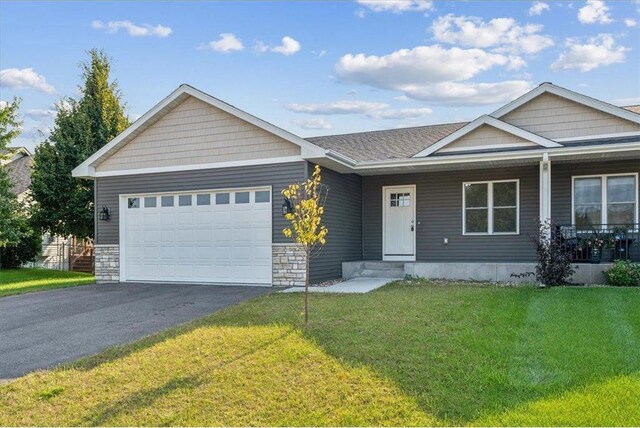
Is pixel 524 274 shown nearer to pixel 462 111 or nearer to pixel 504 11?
pixel 504 11

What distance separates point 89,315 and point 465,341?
633 cm

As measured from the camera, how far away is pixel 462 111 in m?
17.9

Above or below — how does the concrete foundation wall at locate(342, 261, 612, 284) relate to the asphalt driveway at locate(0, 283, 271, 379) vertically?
above

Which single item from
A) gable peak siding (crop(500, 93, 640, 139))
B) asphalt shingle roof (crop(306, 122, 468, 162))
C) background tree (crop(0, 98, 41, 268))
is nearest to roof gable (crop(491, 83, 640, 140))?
gable peak siding (crop(500, 93, 640, 139))

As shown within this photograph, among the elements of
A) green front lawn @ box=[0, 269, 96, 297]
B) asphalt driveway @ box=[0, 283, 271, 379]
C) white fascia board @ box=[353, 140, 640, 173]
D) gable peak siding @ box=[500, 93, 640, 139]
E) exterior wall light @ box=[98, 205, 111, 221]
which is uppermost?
gable peak siding @ box=[500, 93, 640, 139]

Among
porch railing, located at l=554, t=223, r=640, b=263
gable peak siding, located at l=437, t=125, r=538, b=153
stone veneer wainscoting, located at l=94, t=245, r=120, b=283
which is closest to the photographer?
porch railing, located at l=554, t=223, r=640, b=263

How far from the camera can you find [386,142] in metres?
14.8

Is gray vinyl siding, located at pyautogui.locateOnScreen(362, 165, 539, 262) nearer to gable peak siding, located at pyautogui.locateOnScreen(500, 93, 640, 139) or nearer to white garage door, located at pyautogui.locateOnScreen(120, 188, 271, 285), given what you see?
gable peak siding, located at pyautogui.locateOnScreen(500, 93, 640, 139)

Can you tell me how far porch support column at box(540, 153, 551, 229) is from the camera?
34.3 feet

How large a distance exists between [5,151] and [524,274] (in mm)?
17964

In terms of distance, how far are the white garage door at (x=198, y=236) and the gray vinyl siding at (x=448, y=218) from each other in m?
3.55

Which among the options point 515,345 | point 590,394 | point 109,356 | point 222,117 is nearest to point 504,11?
point 222,117

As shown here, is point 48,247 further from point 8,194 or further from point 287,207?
point 287,207

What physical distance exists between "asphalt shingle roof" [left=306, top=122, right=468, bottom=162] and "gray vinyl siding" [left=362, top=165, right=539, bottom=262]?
82 centimetres
